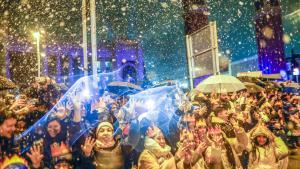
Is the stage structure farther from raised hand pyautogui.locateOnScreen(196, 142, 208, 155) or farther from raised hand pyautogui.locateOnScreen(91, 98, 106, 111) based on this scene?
raised hand pyautogui.locateOnScreen(196, 142, 208, 155)

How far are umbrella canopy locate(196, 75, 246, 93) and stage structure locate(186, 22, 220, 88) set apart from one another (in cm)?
102

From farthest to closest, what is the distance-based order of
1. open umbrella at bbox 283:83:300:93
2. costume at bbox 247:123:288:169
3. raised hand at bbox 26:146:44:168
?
open umbrella at bbox 283:83:300:93
costume at bbox 247:123:288:169
raised hand at bbox 26:146:44:168

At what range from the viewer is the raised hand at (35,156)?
4.63m

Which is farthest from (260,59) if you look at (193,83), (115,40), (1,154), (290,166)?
(115,40)

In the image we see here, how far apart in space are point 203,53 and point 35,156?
6.72 metres

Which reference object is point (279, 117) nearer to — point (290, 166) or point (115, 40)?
point (290, 166)

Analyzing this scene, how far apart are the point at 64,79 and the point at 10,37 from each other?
7.47 meters

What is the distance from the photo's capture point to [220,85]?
333 inches

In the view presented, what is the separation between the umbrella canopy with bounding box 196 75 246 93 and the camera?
830cm

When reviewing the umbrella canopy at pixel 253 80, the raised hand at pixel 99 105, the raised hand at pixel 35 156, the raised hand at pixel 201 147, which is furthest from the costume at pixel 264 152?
the umbrella canopy at pixel 253 80

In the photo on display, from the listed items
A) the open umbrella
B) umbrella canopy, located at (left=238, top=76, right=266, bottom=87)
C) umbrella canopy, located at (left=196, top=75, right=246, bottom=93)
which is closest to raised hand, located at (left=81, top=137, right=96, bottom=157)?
umbrella canopy, located at (left=196, top=75, right=246, bottom=93)

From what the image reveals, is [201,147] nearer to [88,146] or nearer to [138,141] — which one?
[138,141]

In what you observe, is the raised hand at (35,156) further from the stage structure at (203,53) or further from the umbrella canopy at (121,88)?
the stage structure at (203,53)

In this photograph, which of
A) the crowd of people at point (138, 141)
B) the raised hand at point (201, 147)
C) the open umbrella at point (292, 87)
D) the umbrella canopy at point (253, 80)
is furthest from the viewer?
the open umbrella at point (292, 87)
